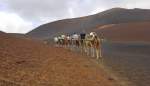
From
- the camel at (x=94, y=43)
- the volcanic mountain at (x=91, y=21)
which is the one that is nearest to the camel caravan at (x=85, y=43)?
the camel at (x=94, y=43)

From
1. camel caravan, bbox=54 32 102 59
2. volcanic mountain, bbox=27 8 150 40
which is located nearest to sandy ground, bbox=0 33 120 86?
camel caravan, bbox=54 32 102 59

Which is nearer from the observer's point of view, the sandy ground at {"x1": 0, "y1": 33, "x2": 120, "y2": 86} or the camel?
Result: the sandy ground at {"x1": 0, "y1": 33, "x2": 120, "y2": 86}

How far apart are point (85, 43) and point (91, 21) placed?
78977mm

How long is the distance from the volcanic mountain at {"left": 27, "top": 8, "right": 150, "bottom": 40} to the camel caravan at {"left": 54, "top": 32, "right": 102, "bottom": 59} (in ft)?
169

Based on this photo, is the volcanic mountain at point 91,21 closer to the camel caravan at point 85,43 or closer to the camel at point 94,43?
the camel caravan at point 85,43

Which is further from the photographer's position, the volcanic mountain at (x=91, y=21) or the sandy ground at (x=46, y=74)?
the volcanic mountain at (x=91, y=21)

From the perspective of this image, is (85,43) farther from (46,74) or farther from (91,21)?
(91,21)

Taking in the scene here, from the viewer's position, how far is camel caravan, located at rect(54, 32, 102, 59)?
1388 inches

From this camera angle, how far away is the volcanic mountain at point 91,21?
104500 millimetres

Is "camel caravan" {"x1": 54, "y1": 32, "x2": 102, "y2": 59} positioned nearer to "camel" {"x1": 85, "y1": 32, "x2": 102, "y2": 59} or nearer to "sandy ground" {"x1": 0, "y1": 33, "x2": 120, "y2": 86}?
"camel" {"x1": 85, "y1": 32, "x2": 102, "y2": 59}

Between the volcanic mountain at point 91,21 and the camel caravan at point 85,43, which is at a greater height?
the volcanic mountain at point 91,21

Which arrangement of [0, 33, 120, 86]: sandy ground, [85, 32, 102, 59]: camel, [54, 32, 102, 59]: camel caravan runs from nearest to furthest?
[0, 33, 120, 86]: sandy ground → [85, 32, 102, 59]: camel → [54, 32, 102, 59]: camel caravan

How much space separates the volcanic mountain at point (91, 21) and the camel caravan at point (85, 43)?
2027 inches

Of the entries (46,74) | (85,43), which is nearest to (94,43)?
(85,43)
